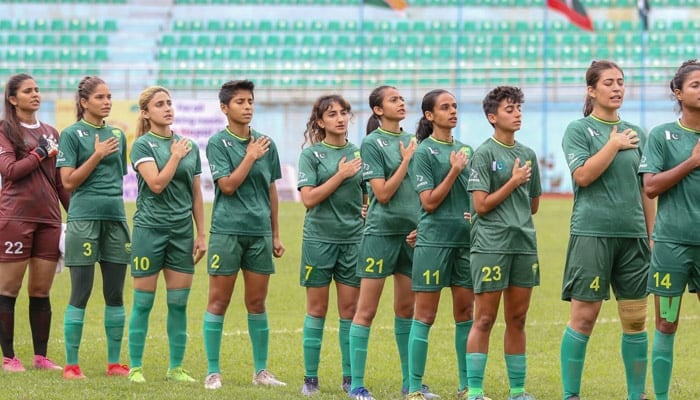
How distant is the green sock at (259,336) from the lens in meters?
8.04

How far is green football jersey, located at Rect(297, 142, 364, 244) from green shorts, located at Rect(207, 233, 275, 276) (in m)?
0.32

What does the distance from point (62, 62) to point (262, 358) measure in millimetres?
28915

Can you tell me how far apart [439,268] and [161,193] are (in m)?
2.03

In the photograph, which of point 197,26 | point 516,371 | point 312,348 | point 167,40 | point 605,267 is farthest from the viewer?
point 197,26

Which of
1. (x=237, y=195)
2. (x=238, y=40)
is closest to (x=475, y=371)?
(x=237, y=195)

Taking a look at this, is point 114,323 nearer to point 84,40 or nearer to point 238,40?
point 238,40

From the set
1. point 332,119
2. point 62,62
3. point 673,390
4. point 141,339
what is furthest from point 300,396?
point 62,62

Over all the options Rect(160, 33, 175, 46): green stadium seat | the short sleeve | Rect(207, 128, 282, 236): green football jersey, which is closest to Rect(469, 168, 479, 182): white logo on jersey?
the short sleeve

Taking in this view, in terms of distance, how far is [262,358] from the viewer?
26.6ft

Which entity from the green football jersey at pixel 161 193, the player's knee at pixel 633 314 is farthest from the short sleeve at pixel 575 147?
the green football jersey at pixel 161 193

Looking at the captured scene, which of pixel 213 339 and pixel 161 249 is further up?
pixel 161 249

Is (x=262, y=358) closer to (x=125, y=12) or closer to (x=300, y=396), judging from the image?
(x=300, y=396)

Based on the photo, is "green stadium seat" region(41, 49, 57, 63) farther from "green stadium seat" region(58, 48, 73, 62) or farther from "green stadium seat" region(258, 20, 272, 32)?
"green stadium seat" region(258, 20, 272, 32)

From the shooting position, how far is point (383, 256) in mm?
7621
